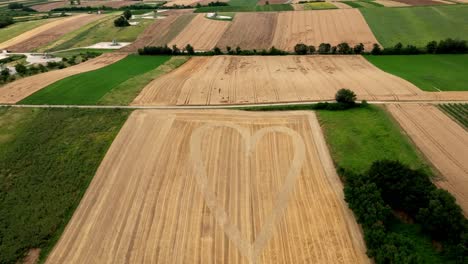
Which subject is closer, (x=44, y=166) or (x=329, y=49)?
(x=44, y=166)

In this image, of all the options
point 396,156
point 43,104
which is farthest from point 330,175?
point 43,104

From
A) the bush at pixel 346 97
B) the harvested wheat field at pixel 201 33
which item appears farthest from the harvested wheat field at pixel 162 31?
the bush at pixel 346 97

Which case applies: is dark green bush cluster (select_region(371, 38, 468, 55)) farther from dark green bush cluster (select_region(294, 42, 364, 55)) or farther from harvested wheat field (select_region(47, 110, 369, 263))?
harvested wheat field (select_region(47, 110, 369, 263))

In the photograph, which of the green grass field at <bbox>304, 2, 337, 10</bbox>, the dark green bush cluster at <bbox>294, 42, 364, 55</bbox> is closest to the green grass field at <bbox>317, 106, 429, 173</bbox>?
the dark green bush cluster at <bbox>294, 42, 364, 55</bbox>

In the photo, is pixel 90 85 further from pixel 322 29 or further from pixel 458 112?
pixel 322 29

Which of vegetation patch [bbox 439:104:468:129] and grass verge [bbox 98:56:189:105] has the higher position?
grass verge [bbox 98:56:189:105]

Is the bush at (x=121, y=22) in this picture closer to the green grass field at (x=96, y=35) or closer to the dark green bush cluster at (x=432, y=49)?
the green grass field at (x=96, y=35)

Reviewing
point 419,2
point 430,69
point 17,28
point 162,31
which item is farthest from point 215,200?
point 17,28
